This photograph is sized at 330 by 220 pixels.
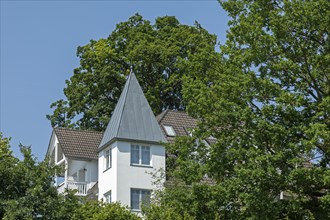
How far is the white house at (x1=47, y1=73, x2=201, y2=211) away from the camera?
45719 mm

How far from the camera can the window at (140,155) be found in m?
46.4

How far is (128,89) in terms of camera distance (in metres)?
49.0

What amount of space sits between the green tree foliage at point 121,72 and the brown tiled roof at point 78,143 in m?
7.05

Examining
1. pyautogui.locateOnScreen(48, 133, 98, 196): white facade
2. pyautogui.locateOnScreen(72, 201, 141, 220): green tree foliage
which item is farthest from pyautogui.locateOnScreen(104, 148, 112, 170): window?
pyautogui.locateOnScreen(72, 201, 141, 220): green tree foliage

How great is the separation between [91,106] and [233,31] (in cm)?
2774

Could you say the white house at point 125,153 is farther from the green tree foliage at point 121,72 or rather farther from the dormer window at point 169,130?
the green tree foliage at point 121,72

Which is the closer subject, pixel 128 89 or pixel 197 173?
pixel 197 173

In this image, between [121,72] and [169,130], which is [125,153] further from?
[121,72]

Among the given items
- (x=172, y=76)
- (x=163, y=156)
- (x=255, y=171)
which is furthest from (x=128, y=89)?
(x=255, y=171)

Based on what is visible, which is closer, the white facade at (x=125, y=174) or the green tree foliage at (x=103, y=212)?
the green tree foliage at (x=103, y=212)

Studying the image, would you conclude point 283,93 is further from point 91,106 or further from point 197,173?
point 91,106

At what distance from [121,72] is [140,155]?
608 inches

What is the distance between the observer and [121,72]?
2409 inches

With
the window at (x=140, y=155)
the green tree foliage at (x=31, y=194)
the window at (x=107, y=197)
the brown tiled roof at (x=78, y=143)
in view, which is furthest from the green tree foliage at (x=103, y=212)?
the brown tiled roof at (x=78, y=143)
